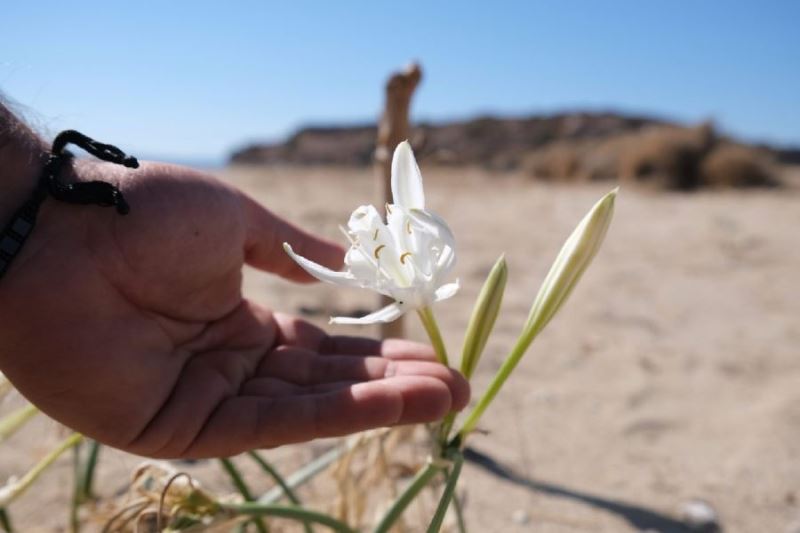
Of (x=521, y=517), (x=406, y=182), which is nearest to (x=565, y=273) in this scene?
(x=406, y=182)

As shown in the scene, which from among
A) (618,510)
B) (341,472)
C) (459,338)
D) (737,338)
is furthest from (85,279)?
(737,338)

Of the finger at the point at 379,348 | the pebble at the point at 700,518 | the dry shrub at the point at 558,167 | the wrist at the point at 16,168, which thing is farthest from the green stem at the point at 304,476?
A: the dry shrub at the point at 558,167

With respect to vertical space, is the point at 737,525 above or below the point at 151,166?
below

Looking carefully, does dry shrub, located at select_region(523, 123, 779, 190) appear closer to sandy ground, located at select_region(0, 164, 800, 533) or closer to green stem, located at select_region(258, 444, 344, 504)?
sandy ground, located at select_region(0, 164, 800, 533)

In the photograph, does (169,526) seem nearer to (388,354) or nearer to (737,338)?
(388,354)

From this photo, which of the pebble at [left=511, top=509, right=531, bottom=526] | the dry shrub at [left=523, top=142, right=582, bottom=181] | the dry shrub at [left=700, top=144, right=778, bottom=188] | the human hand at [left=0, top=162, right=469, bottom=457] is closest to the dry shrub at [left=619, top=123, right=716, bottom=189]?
the dry shrub at [left=700, top=144, right=778, bottom=188]

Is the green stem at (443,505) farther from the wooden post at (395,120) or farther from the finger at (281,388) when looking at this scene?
the wooden post at (395,120)
